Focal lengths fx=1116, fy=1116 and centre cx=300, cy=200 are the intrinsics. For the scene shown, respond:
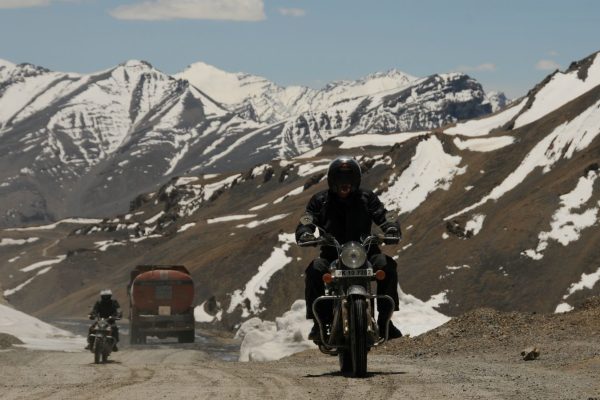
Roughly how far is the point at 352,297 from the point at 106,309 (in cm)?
1893

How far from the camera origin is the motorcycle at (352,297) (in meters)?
15.6

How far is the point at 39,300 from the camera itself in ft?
554

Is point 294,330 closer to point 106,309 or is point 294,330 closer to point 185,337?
point 106,309

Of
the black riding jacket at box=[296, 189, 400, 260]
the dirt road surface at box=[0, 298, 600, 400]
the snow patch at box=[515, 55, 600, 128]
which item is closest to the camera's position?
the dirt road surface at box=[0, 298, 600, 400]

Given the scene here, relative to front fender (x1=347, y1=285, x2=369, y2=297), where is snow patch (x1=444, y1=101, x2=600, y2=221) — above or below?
above

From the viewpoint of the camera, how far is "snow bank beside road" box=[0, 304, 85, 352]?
169 feet

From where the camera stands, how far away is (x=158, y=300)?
58.1 metres

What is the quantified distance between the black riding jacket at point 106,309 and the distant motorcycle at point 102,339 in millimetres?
161

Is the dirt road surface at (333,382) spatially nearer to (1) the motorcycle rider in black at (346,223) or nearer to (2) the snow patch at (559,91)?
(1) the motorcycle rider in black at (346,223)

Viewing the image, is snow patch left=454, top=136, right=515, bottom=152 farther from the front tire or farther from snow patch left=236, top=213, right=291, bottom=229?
the front tire

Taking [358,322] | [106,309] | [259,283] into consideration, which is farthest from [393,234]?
[259,283]

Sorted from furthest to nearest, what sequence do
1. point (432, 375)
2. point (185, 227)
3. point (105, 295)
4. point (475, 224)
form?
point (185, 227) → point (475, 224) → point (105, 295) → point (432, 375)

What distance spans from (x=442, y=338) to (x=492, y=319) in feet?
4.82

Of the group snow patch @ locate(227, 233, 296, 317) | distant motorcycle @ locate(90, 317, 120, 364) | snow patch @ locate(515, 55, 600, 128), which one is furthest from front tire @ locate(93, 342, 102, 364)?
snow patch @ locate(515, 55, 600, 128)
